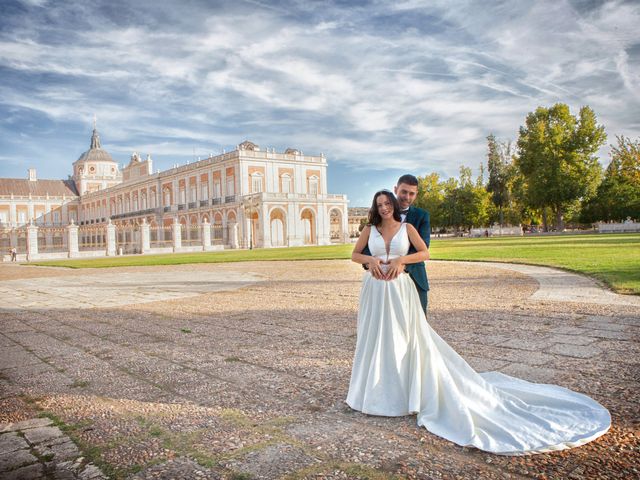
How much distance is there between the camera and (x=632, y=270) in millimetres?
9961

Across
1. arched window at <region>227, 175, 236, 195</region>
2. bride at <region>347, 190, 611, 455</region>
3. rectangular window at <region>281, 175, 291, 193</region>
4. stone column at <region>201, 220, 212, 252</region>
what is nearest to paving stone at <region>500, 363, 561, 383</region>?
bride at <region>347, 190, 611, 455</region>

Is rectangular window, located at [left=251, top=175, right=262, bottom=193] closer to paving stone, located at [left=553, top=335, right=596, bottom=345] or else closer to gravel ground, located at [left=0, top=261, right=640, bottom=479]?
gravel ground, located at [left=0, top=261, right=640, bottom=479]

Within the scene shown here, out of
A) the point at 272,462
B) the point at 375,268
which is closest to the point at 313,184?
the point at 375,268

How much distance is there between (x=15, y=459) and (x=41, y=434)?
1.17ft

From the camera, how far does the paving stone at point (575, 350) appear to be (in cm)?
423

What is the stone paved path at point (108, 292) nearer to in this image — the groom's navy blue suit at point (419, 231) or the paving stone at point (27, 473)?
the paving stone at point (27, 473)

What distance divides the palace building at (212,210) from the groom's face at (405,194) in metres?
38.8

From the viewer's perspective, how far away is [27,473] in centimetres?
241

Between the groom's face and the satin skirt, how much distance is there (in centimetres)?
55

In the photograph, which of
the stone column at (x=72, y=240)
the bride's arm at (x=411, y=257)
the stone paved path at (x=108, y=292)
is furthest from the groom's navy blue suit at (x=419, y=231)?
the stone column at (x=72, y=240)

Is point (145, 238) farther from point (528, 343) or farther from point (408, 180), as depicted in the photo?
point (408, 180)

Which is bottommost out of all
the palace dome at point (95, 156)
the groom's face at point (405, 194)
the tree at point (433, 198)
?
the groom's face at point (405, 194)

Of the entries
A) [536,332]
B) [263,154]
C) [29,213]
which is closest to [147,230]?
[263,154]

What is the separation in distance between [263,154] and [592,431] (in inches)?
1953
